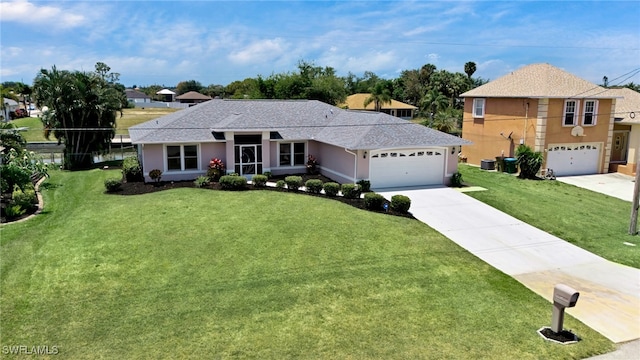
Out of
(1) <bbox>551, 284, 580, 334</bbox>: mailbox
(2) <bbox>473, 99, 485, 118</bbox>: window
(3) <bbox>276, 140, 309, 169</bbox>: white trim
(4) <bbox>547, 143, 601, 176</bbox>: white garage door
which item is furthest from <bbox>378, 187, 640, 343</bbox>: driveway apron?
(2) <bbox>473, 99, 485, 118</bbox>: window

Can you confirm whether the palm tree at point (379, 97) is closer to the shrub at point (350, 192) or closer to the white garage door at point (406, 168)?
the white garage door at point (406, 168)

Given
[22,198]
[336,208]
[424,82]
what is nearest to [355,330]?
[336,208]

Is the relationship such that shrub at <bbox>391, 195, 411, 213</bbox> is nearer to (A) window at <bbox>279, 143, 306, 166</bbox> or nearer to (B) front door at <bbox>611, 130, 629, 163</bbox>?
(A) window at <bbox>279, 143, 306, 166</bbox>

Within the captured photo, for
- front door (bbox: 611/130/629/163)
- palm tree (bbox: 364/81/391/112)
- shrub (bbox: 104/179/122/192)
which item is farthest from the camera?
palm tree (bbox: 364/81/391/112)

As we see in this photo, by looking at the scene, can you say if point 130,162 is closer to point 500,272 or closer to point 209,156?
point 209,156

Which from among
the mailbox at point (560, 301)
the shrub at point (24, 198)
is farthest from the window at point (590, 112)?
the shrub at point (24, 198)
